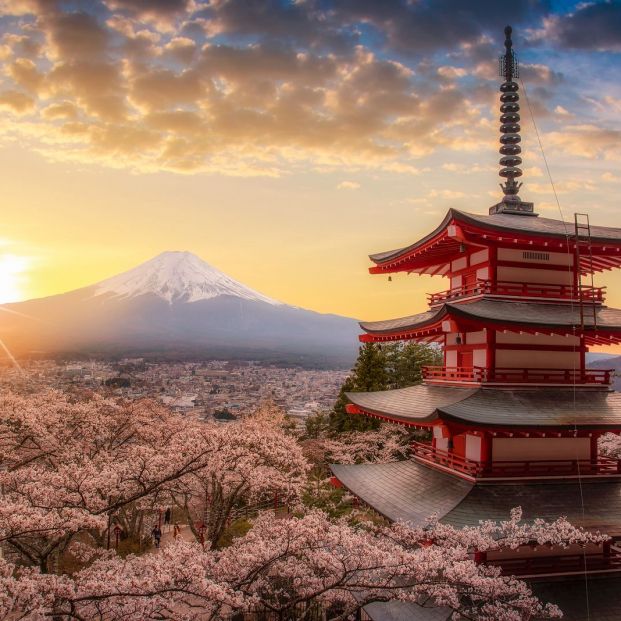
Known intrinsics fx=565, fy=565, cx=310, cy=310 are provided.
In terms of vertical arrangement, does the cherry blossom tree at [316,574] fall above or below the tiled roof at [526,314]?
below

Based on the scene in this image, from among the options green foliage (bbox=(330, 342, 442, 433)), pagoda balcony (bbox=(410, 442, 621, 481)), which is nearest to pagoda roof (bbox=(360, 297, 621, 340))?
pagoda balcony (bbox=(410, 442, 621, 481))

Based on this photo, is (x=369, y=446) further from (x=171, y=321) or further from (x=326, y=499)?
(x=171, y=321)

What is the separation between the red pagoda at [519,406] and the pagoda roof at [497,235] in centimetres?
4

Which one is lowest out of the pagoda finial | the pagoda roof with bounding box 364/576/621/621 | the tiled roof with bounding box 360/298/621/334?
the pagoda roof with bounding box 364/576/621/621

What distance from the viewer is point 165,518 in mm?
28297

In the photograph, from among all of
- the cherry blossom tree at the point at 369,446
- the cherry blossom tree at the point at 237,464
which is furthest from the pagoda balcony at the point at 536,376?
the cherry blossom tree at the point at 369,446

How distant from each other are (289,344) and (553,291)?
143613mm

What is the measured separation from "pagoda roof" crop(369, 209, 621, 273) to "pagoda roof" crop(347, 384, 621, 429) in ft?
11.0

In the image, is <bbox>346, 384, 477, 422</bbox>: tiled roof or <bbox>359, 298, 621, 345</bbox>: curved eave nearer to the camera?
<bbox>359, 298, 621, 345</bbox>: curved eave

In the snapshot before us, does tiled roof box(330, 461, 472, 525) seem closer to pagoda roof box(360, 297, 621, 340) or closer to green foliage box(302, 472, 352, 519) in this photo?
pagoda roof box(360, 297, 621, 340)

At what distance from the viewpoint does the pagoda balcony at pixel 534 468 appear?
1188 centimetres

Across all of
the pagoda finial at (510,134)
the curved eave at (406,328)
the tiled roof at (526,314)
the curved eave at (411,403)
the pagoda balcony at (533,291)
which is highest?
the pagoda finial at (510,134)

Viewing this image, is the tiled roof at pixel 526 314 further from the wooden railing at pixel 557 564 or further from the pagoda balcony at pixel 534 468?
the wooden railing at pixel 557 564

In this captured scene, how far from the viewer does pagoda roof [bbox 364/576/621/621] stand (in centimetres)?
1029
